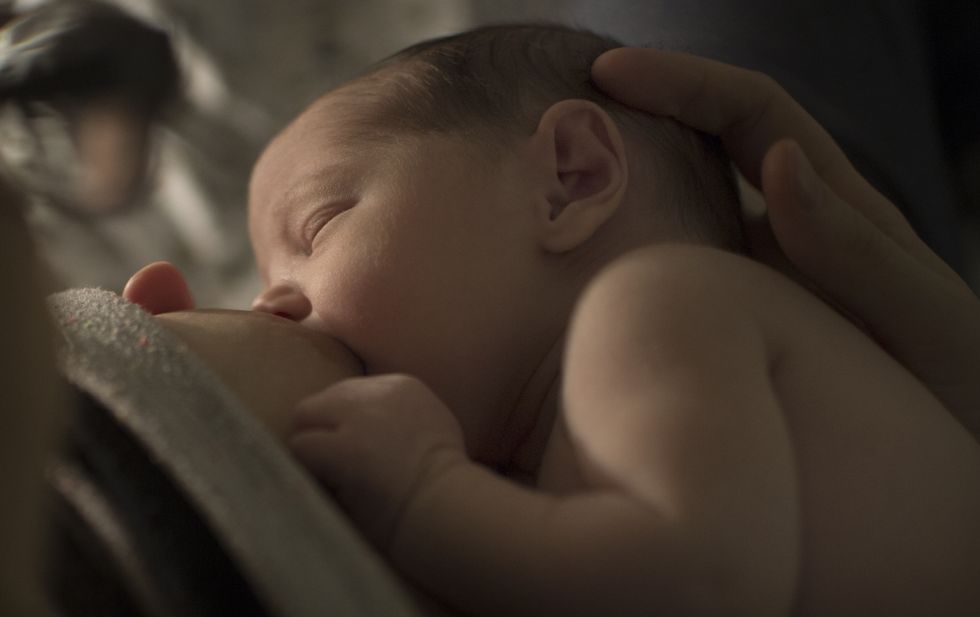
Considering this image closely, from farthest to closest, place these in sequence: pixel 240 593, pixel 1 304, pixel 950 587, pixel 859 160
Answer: pixel 859 160, pixel 950 587, pixel 240 593, pixel 1 304

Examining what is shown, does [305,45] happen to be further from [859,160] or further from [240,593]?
[240,593]

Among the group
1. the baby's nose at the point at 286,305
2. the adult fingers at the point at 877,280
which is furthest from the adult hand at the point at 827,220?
the baby's nose at the point at 286,305

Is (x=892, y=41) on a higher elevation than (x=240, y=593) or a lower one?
higher

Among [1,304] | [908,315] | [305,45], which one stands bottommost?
[305,45]

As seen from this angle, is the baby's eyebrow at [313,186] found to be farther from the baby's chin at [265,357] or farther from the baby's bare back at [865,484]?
the baby's bare back at [865,484]

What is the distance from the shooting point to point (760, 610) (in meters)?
0.43

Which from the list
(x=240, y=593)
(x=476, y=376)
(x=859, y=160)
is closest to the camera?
(x=240, y=593)

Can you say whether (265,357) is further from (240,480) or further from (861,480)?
(861,480)

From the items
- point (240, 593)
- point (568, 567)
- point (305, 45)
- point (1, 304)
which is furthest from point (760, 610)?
point (305, 45)

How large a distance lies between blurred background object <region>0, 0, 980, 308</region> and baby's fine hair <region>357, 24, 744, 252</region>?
0.26 meters

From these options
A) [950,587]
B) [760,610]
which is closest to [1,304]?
[760,610]

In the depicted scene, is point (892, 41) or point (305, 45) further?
point (305, 45)

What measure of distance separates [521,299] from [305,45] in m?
0.86

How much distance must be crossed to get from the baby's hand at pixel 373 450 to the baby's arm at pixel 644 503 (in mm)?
11
